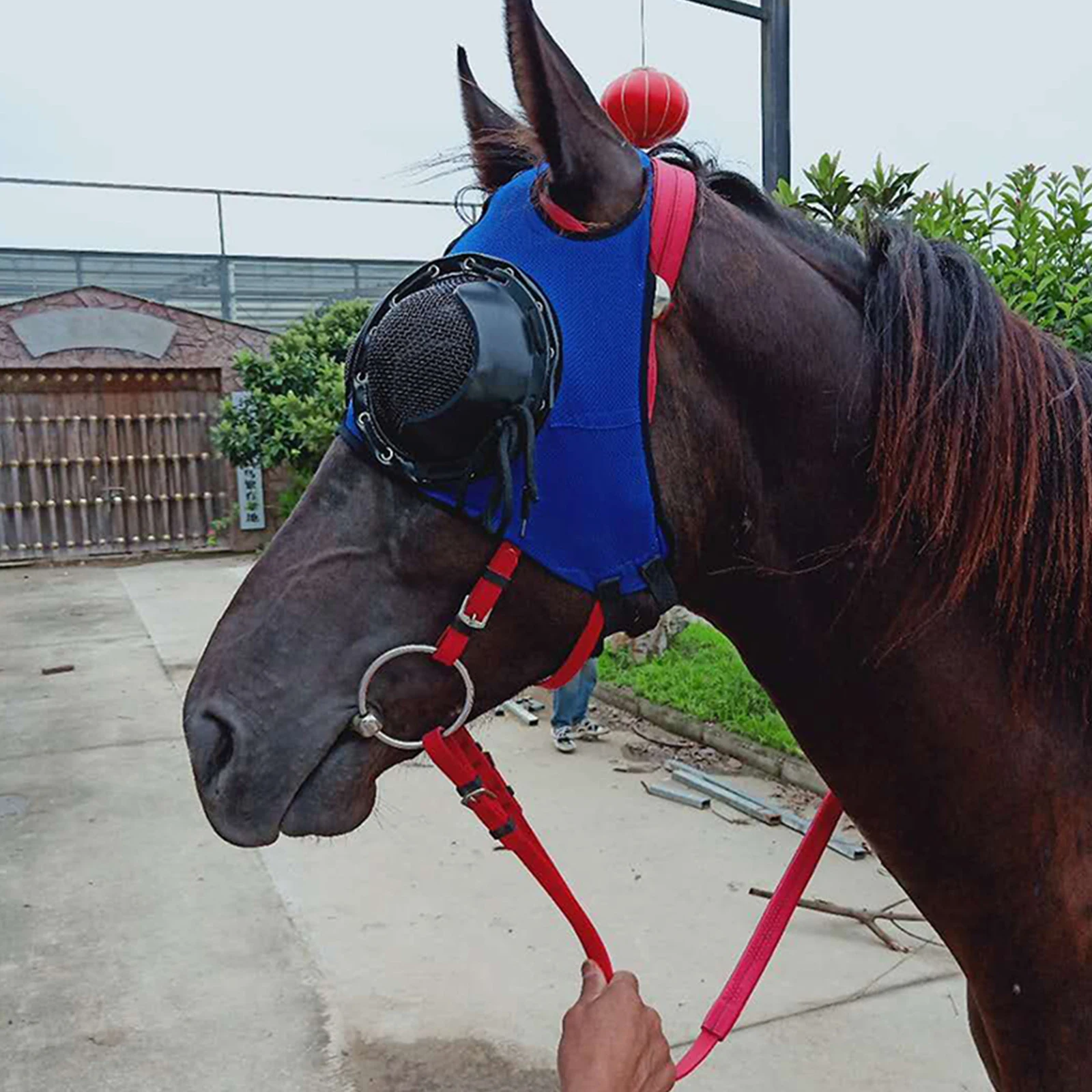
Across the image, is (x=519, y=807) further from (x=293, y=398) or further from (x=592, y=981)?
(x=293, y=398)

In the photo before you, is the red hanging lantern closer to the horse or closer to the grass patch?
the grass patch

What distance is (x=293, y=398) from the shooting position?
11.1m

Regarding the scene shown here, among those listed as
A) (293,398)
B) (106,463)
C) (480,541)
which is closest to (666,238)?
(480,541)

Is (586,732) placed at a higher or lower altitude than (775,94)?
lower

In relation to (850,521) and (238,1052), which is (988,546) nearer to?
(850,521)

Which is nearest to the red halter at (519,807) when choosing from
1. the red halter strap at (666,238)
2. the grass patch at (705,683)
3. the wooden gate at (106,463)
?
the red halter strap at (666,238)

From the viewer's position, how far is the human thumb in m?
1.18

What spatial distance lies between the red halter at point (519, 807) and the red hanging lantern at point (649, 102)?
256 cm

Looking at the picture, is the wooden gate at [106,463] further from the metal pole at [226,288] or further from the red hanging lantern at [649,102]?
the red hanging lantern at [649,102]

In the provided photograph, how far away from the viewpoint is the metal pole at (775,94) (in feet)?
14.4

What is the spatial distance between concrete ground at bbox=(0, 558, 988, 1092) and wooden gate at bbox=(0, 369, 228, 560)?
29.4 feet

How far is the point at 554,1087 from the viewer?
236cm

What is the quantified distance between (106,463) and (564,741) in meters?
9.99

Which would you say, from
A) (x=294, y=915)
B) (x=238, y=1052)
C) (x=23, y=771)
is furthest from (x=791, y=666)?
(x=23, y=771)
